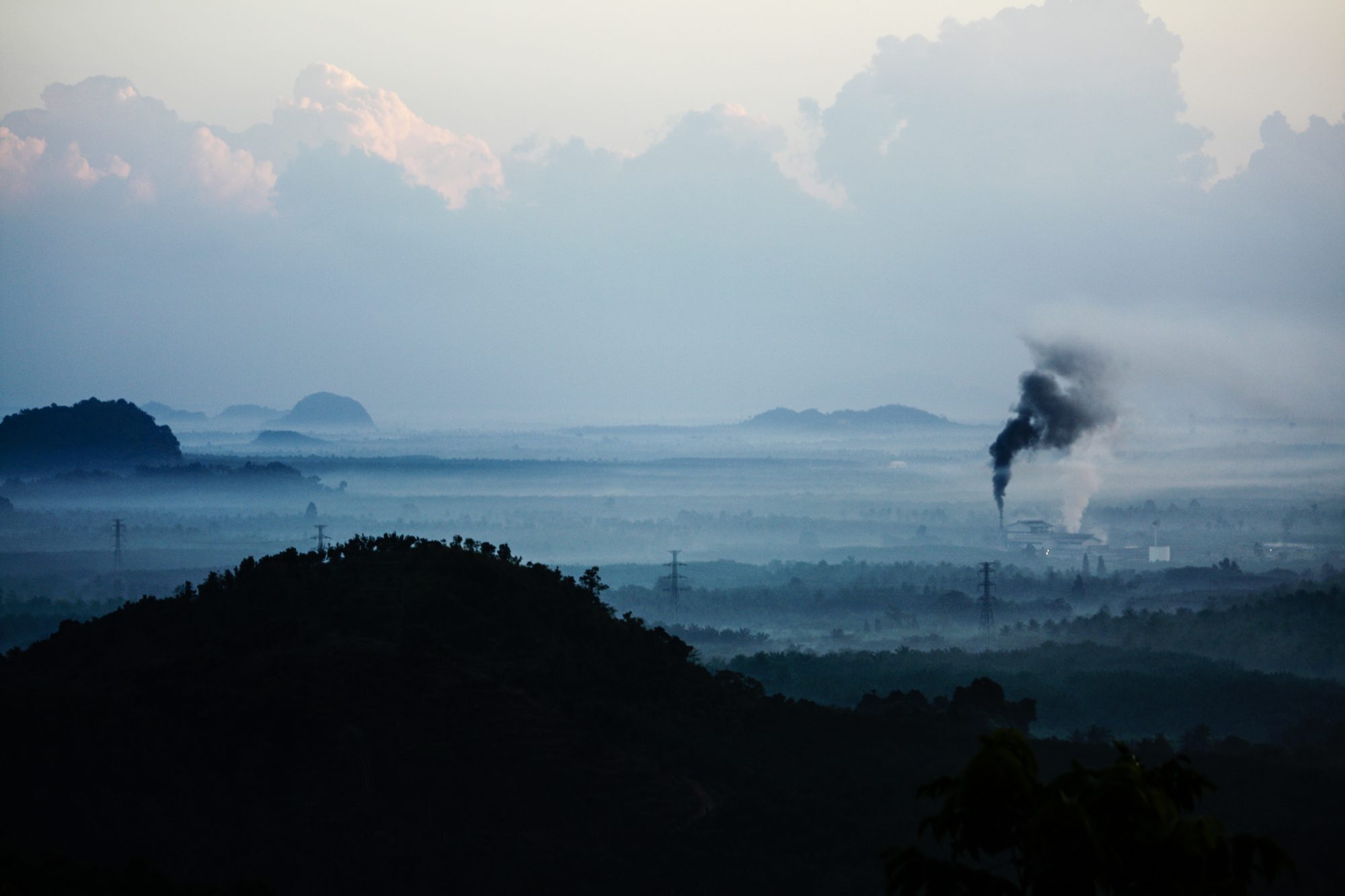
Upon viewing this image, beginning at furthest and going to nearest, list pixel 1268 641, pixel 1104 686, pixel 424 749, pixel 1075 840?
pixel 1268 641
pixel 1104 686
pixel 424 749
pixel 1075 840

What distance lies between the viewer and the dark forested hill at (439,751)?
126ft

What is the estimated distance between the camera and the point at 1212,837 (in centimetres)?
1266

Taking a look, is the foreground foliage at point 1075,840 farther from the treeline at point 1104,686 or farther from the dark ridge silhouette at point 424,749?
the treeline at point 1104,686

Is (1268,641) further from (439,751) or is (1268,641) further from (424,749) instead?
(424,749)

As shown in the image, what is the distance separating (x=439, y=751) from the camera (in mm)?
43406

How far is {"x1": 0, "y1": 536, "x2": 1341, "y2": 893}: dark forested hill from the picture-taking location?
38.5 meters

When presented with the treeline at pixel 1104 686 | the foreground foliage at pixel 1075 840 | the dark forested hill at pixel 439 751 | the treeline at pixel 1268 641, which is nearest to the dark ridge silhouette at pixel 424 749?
the dark forested hill at pixel 439 751

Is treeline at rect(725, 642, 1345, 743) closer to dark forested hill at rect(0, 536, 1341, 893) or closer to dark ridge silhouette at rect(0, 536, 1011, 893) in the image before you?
dark forested hill at rect(0, 536, 1341, 893)

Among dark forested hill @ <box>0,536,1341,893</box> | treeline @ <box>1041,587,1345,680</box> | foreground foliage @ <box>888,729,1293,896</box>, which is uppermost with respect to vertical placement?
foreground foliage @ <box>888,729,1293,896</box>

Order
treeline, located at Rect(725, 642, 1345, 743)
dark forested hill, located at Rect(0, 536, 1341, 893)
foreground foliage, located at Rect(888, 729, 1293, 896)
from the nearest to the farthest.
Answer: foreground foliage, located at Rect(888, 729, 1293, 896)
dark forested hill, located at Rect(0, 536, 1341, 893)
treeline, located at Rect(725, 642, 1345, 743)

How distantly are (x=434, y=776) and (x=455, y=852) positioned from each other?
408cm

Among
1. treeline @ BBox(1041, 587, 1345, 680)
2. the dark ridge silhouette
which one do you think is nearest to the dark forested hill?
the dark ridge silhouette

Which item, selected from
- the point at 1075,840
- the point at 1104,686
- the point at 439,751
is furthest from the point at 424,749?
the point at 1104,686

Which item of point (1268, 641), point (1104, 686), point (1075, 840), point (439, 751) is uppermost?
point (1075, 840)
